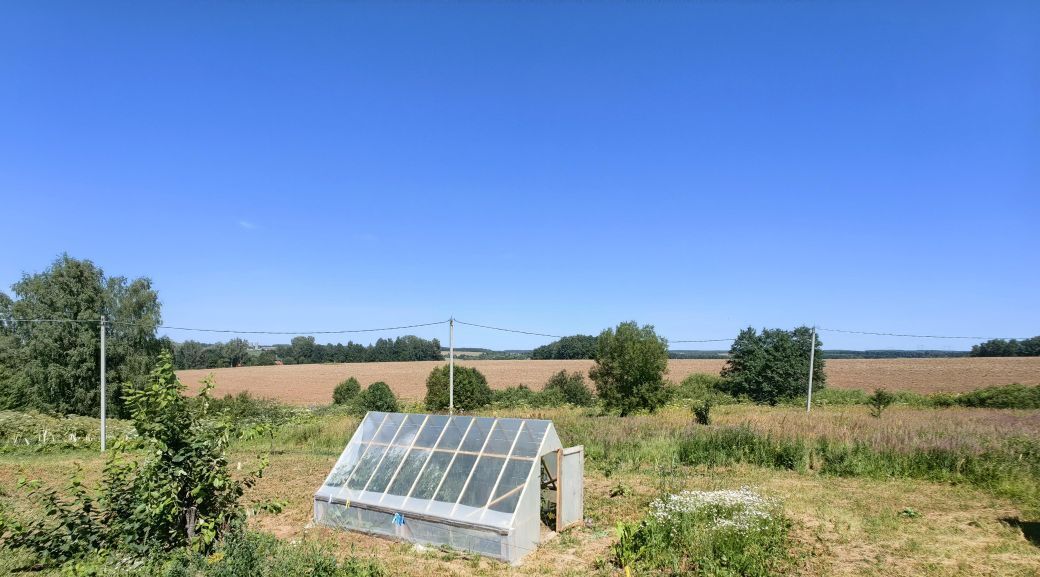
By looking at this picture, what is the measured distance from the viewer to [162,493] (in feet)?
17.3

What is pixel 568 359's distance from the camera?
85562 mm

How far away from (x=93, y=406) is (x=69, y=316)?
612 centimetres

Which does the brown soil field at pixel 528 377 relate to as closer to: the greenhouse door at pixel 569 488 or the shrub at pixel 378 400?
the shrub at pixel 378 400

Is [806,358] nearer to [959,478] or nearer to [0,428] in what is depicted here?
[959,478]

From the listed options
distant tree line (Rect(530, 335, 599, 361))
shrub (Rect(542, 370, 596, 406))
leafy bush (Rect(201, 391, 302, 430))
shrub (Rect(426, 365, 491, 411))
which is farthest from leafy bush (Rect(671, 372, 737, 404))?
distant tree line (Rect(530, 335, 599, 361))

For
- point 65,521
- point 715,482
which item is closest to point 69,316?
point 65,521

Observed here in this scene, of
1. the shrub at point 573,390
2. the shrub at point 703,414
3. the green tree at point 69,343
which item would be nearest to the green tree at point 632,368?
the shrub at point 703,414

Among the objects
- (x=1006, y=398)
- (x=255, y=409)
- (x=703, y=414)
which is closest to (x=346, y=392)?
(x=255, y=409)

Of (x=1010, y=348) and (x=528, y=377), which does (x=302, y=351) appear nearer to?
(x=528, y=377)

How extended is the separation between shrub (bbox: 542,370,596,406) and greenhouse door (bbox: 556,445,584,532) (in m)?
30.8

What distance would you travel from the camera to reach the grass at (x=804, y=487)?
7.69 m

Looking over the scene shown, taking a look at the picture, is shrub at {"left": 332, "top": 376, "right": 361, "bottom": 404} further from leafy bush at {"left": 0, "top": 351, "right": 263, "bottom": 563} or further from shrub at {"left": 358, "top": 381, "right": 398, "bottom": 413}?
leafy bush at {"left": 0, "top": 351, "right": 263, "bottom": 563}

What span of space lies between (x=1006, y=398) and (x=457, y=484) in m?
34.0

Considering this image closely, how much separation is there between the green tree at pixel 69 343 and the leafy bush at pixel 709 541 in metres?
35.6
